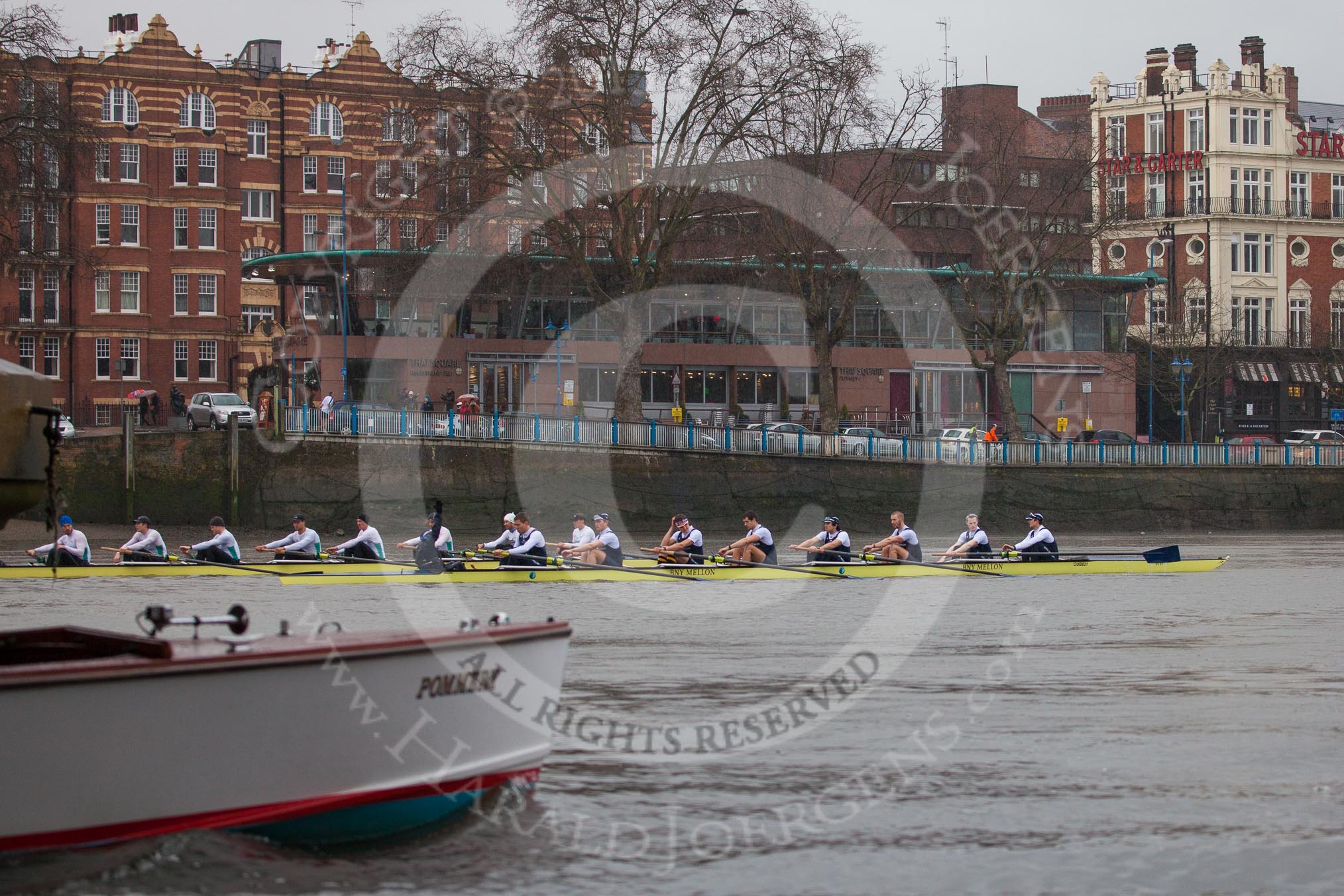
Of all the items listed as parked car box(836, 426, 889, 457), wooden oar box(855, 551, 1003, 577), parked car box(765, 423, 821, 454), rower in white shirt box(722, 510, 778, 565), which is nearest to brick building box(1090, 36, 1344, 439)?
parked car box(836, 426, 889, 457)

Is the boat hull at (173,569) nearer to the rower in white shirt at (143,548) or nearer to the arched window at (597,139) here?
the rower in white shirt at (143,548)

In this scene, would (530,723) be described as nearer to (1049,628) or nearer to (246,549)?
(1049,628)

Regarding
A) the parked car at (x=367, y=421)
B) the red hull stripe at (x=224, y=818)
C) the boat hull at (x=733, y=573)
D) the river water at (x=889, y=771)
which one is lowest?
the river water at (x=889, y=771)

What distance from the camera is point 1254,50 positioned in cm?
8319

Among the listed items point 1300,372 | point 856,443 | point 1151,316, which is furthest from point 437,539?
point 1300,372

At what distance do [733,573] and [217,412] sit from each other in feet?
96.9

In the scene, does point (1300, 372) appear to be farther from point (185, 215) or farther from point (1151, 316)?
point (185, 215)

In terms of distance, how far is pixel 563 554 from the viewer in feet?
96.3

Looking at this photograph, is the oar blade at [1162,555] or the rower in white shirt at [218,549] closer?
the rower in white shirt at [218,549]

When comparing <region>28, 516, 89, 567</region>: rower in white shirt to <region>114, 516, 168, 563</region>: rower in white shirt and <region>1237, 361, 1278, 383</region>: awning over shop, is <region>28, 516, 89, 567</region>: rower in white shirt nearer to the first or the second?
<region>114, 516, 168, 563</region>: rower in white shirt

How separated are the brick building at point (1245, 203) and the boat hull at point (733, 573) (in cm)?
4885

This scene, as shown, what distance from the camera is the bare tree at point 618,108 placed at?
44.4 meters

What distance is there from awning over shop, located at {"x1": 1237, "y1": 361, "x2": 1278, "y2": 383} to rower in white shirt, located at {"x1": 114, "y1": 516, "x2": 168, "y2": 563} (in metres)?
60.8

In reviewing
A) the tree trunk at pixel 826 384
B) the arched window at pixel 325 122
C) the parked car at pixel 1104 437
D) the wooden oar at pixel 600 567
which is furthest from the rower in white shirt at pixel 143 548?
the arched window at pixel 325 122
